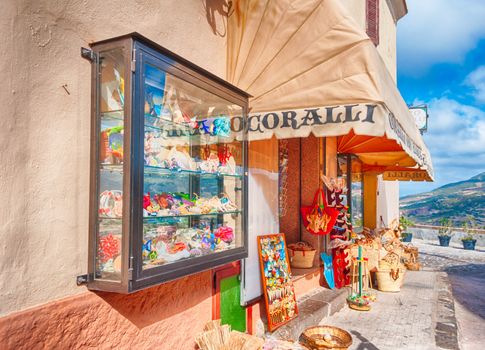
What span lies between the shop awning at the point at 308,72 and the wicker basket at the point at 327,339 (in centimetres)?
216

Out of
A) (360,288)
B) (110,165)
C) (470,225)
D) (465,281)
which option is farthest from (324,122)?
(470,225)

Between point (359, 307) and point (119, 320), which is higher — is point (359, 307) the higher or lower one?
the lower one

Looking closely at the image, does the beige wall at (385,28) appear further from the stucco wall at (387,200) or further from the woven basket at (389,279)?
the woven basket at (389,279)

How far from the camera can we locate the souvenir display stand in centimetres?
437

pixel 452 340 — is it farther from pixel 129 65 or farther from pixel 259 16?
pixel 129 65

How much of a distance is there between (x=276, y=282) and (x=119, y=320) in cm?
245

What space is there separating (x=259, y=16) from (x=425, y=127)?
12.7 metres

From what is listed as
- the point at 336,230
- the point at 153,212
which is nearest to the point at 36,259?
the point at 153,212

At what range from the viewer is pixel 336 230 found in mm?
6574

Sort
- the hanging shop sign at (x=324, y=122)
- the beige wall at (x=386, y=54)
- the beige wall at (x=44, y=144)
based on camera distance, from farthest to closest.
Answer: the beige wall at (x=386, y=54) → the hanging shop sign at (x=324, y=122) → the beige wall at (x=44, y=144)

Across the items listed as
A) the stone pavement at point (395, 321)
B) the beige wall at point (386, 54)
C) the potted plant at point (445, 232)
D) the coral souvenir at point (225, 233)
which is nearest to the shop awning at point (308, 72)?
the coral souvenir at point (225, 233)

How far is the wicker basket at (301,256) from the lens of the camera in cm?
632

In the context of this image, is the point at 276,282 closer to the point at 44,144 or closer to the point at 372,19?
the point at 44,144

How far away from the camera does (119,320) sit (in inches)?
101
